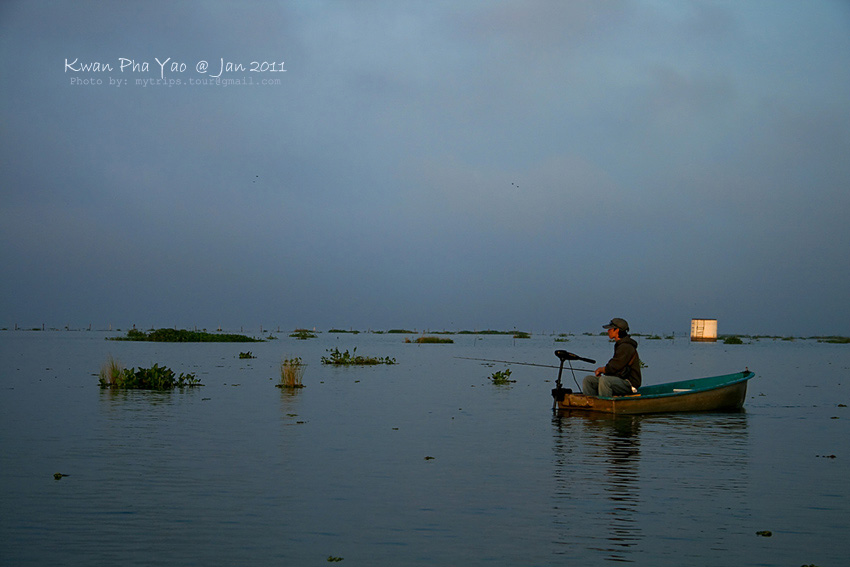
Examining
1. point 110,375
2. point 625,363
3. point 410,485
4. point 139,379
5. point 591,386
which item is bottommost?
point 410,485

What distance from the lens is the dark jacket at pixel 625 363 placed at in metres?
23.2

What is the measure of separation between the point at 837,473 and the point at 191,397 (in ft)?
68.4

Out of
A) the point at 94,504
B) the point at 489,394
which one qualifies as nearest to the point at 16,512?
the point at 94,504

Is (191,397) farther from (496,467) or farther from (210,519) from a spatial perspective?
(210,519)

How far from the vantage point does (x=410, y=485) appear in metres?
13.7

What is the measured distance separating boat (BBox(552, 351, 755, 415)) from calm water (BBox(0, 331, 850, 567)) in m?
0.38

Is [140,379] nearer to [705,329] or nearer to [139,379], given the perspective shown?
[139,379]

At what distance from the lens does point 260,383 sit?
35.3m

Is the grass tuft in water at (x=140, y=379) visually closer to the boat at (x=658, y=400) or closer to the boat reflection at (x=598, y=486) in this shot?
the boat at (x=658, y=400)

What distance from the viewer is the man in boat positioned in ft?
75.8

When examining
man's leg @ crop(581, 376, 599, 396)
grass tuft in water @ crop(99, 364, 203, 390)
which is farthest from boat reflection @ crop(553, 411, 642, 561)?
grass tuft in water @ crop(99, 364, 203, 390)

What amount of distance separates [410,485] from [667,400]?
41.5 ft

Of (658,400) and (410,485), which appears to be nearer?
(410,485)

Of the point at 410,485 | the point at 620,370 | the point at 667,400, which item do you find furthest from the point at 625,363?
the point at 410,485
